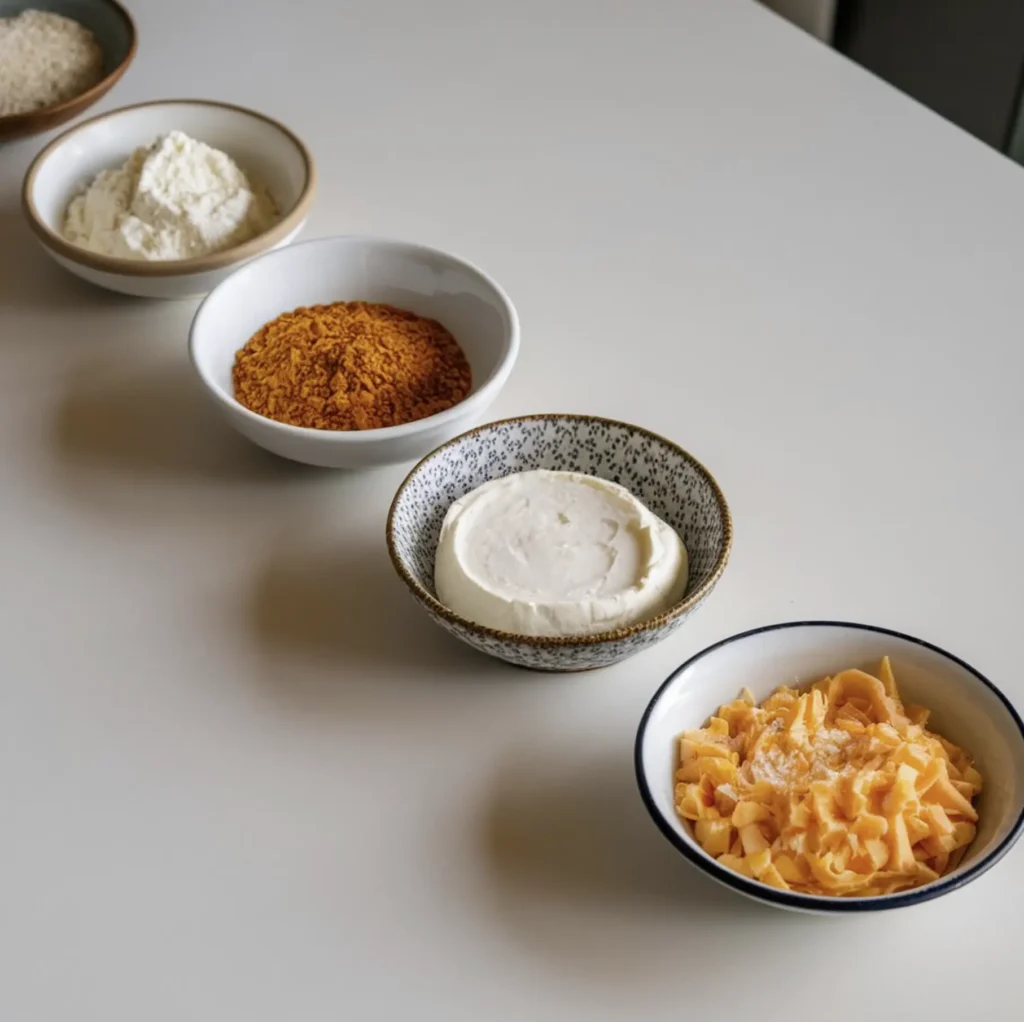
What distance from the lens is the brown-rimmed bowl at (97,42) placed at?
1.46m

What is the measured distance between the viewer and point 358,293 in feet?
4.08

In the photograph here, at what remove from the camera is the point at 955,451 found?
1091 mm

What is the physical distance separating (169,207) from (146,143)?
8.0 inches

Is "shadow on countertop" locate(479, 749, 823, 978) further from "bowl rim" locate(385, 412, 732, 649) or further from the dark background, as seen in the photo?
the dark background

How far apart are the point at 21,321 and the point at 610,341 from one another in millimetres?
592

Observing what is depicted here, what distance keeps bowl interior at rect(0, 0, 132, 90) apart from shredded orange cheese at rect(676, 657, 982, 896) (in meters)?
1.17

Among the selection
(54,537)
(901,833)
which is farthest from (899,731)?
(54,537)

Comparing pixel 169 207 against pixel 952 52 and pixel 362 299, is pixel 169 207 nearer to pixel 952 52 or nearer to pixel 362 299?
pixel 362 299

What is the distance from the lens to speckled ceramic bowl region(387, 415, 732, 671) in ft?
2.85

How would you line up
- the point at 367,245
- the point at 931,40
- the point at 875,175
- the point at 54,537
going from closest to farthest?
the point at 54,537, the point at 367,245, the point at 875,175, the point at 931,40

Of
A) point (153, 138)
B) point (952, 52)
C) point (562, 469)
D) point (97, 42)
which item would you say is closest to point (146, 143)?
point (153, 138)

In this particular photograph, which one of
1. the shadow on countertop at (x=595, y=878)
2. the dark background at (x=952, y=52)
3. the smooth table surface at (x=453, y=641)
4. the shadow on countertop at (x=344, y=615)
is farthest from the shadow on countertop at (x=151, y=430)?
the dark background at (x=952, y=52)

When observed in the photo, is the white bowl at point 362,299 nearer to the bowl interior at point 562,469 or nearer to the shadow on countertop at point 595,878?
the bowl interior at point 562,469

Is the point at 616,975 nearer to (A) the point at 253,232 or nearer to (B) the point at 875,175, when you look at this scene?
(A) the point at 253,232
